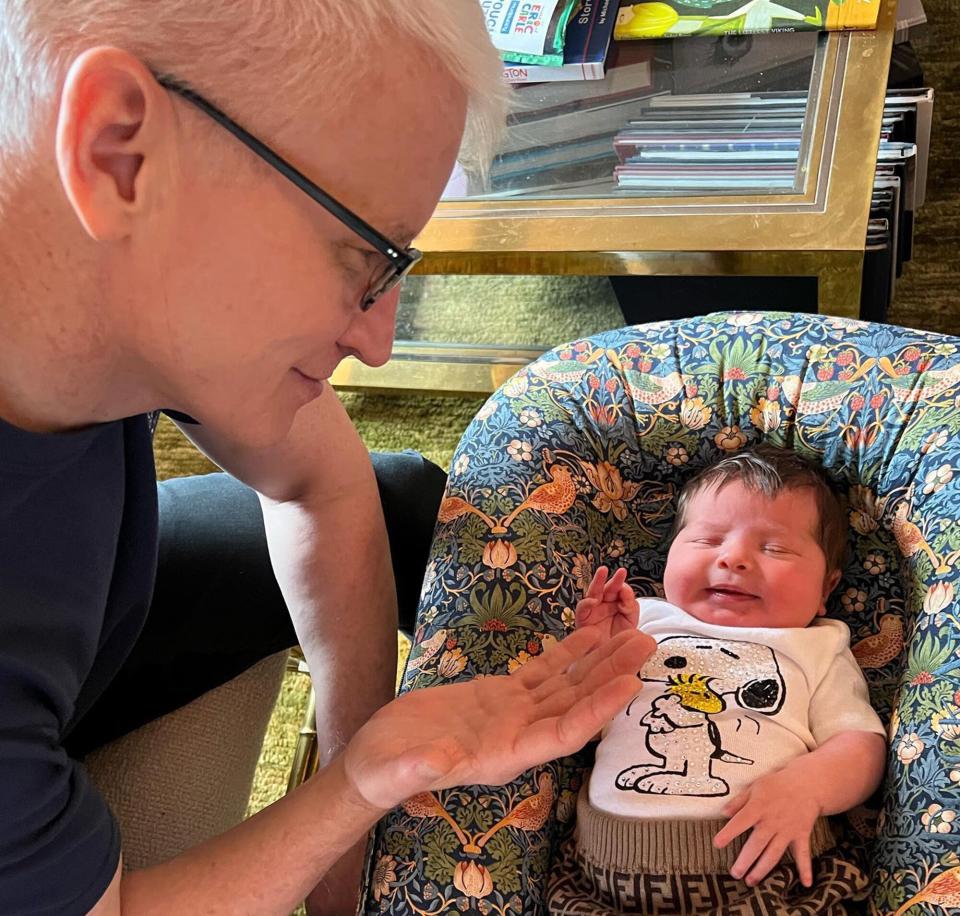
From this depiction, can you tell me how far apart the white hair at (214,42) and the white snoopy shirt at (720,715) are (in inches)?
28.9

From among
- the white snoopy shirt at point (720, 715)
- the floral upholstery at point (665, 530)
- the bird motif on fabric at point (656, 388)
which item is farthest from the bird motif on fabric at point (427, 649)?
the bird motif on fabric at point (656, 388)

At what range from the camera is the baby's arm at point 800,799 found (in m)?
0.98

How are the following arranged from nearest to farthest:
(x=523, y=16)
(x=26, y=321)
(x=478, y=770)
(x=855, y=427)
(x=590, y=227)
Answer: (x=26, y=321), (x=478, y=770), (x=855, y=427), (x=590, y=227), (x=523, y=16)

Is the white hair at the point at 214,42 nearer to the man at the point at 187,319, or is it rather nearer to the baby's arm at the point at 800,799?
the man at the point at 187,319

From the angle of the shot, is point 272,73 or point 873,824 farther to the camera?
point 873,824

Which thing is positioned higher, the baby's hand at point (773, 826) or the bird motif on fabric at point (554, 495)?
the bird motif on fabric at point (554, 495)

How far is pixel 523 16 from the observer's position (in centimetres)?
179

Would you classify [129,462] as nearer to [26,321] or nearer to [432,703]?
[26,321]

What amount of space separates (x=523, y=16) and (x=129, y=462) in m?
1.19

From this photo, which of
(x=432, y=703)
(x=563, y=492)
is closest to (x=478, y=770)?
(x=432, y=703)

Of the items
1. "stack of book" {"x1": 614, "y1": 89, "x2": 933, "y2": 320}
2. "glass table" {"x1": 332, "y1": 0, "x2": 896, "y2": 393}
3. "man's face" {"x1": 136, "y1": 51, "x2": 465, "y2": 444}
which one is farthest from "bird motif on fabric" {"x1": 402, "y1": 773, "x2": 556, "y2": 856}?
"stack of book" {"x1": 614, "y1": 89, "x2": 933, "y2": 320}

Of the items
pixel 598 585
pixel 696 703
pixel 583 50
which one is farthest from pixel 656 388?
pixel 583 50

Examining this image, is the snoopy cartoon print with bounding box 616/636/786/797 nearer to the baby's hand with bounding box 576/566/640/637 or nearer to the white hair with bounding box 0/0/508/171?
the baby's hand with bounding box 576/566/640/637

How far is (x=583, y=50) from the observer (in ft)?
5.88
